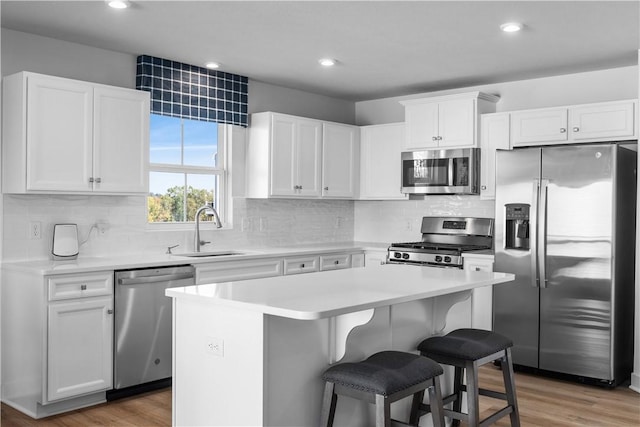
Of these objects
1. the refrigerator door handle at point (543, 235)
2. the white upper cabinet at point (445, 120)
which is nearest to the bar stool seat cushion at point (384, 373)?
the refrigerator door handle at point (543, 235)

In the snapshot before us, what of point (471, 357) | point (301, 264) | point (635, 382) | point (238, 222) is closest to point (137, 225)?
point (238, 222)

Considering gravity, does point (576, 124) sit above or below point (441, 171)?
above

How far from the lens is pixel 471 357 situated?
9.78ft

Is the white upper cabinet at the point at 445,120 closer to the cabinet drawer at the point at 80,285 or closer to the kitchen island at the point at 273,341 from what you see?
the kitchen island at the point at 273,341

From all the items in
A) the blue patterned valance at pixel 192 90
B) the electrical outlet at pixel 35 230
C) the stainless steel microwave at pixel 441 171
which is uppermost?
the blue patterned valance at pixel 192 90

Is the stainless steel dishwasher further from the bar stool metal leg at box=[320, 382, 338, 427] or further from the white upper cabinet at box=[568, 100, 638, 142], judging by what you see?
the white upper cabinet at box=[568, 100, 638, 142]

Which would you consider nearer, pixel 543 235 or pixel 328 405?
pixel 328 405

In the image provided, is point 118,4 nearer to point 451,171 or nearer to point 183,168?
point 183,168

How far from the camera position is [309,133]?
19.4ft

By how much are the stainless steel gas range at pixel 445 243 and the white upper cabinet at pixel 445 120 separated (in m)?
0.77

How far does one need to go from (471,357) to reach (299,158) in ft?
10.5

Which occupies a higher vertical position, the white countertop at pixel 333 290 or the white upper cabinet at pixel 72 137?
the white upper cabinet at pixel 72 137

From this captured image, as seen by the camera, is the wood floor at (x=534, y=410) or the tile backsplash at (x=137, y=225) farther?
the tile backsplash at (x=137, y=225)

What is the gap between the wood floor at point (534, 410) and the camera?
3.73 meters
